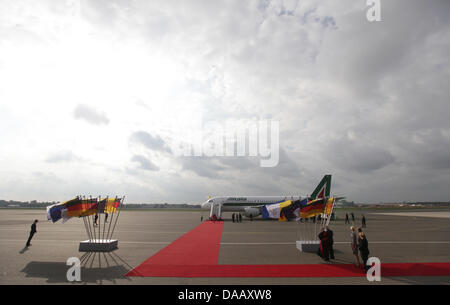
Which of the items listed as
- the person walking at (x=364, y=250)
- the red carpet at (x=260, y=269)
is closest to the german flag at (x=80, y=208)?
the red carpet at (x=260, y=269)

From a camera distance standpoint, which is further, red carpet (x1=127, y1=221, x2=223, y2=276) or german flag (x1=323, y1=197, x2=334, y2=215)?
german flag (x1=323, y1=197, x2=334, y2=215)

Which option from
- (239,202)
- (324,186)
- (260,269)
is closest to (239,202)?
(239,202)

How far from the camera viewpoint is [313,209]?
15.7 meters

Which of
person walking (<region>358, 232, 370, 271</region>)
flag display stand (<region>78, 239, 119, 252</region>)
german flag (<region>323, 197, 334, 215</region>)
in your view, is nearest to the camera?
person walking (<region>358, 232, 370, 271</region>)

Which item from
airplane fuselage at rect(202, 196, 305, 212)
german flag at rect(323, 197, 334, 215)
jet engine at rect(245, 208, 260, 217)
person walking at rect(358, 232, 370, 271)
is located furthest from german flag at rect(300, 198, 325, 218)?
airplane fuselage at rect(202, 196, 305, 212)

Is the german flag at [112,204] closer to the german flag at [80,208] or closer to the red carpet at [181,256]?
the german flag at [80,208]

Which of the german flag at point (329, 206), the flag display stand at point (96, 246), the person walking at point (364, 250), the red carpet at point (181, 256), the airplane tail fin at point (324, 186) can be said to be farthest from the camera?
the airplane tail fin at point (324, 186)

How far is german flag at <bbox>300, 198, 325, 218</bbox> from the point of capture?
15.6 meters

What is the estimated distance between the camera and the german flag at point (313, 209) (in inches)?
614

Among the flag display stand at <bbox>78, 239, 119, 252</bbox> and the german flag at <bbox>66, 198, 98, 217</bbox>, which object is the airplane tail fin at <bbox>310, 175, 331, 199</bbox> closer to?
the flag display stand at <bbox>78, 239, 119, 252</bbox>

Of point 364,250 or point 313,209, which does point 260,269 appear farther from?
point 313,209
